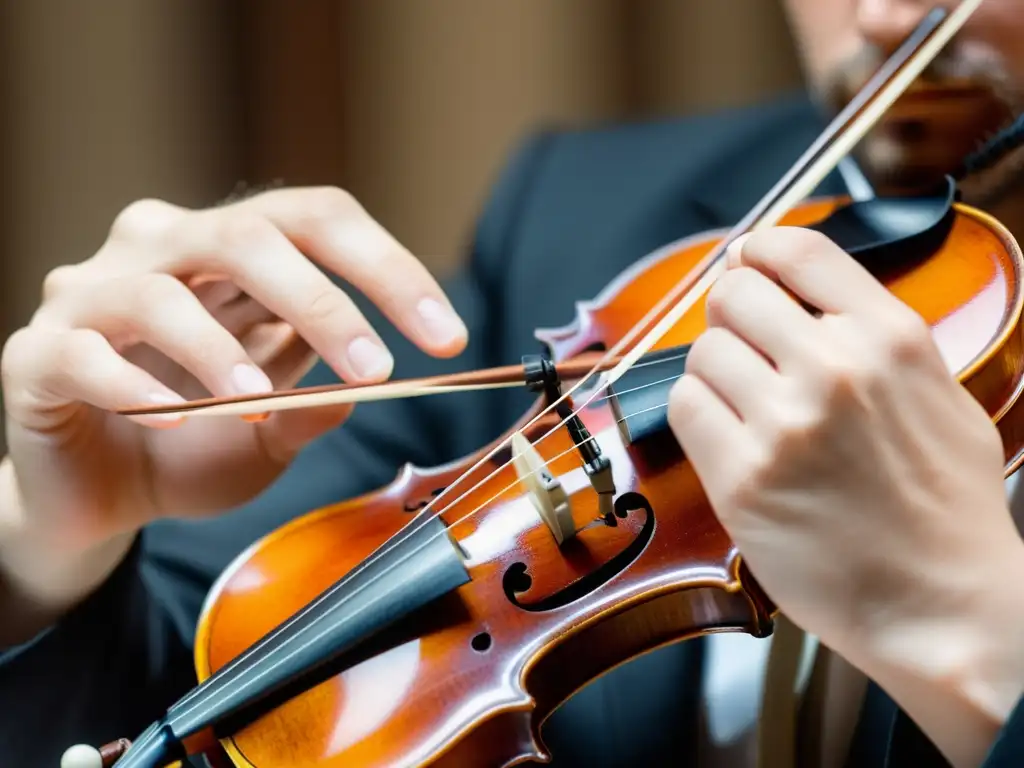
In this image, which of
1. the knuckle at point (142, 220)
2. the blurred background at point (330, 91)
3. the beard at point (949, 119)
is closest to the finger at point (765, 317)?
the beard at point (949, 119)

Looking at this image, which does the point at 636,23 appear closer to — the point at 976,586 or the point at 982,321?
the point at 982,321

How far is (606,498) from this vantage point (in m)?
0.42

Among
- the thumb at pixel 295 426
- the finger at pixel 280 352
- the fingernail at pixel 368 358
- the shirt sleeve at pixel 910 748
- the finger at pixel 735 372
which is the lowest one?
the shirt sleeve at pixel 910 748

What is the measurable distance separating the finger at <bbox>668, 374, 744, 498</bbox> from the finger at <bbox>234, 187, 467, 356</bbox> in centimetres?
16

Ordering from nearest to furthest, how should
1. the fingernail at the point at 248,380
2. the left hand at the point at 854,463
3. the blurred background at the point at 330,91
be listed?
the left hand at the point at 854,463, the fingernail at the point at 248,380, the blurred background at the point at 330,91

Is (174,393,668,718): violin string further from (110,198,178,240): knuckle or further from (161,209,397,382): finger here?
(110,198,178,240): knuckle

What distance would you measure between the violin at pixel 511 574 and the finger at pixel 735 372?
7cm

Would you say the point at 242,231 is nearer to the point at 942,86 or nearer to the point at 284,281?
the point at 284,281

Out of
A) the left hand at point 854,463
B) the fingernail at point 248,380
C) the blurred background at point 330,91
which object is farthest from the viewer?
the blurred background at point 330,91

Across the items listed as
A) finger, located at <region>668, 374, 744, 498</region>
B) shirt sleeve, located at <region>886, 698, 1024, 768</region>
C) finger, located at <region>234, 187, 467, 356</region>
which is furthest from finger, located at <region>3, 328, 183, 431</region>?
shirt sleeve, located at <region>886, 698, 1024, 768</region>

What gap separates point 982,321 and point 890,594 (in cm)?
14

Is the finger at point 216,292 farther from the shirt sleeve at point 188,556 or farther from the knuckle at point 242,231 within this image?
the shirt sleeve at point 188,556

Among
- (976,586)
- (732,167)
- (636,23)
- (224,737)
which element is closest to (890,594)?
(976,586)

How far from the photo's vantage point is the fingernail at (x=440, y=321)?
0.49m
